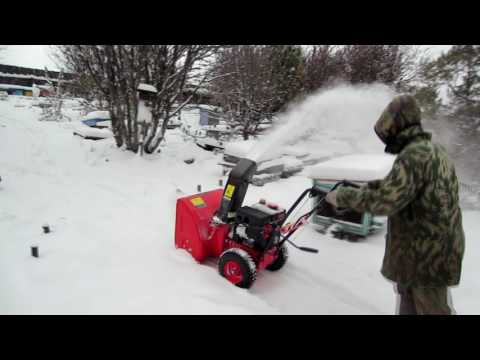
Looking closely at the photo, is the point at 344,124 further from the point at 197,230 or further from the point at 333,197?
the point at 333,197

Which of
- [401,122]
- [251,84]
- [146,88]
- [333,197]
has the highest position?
[251,84]

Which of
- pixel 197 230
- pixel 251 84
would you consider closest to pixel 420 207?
pixel 197 230

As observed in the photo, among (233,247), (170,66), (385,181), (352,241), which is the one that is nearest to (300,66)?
(170,66)

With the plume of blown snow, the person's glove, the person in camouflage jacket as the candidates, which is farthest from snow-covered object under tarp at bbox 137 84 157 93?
the person in camouflage jacket

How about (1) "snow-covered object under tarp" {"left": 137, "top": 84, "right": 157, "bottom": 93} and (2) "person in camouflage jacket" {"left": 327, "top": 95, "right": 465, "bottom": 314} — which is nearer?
(2) "person in camouflage jacket" {"left": 327, "top": 95, "right": 465, "bottom": 314}

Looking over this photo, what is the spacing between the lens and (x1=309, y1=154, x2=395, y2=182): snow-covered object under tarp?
3960 millimetres

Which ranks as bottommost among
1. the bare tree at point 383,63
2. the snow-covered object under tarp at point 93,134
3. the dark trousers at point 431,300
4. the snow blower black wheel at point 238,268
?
the snow blower black wheel at point 238,268

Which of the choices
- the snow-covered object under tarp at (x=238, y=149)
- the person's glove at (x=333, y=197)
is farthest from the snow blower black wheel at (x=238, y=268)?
the snow-covered object under tarp at (x=238, y=149)

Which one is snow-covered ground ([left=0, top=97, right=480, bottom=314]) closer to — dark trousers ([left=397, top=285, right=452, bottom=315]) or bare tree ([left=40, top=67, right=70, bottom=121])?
dark trousers ([left=397, top=285, right=452, bottom=315])

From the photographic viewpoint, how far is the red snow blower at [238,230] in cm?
302

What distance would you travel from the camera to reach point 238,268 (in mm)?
3051

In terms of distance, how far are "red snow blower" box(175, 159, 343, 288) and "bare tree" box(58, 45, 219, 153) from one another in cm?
539

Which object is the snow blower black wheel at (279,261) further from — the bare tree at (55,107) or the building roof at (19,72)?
the building roof at (19,72)

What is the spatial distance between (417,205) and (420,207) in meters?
0.02
